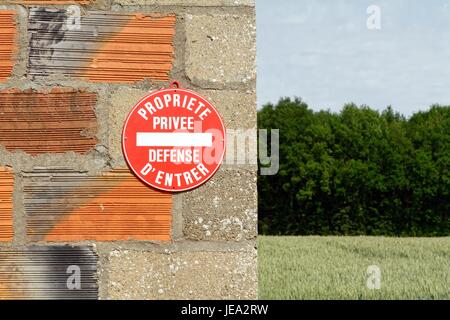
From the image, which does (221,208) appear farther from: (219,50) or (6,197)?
(6,197)

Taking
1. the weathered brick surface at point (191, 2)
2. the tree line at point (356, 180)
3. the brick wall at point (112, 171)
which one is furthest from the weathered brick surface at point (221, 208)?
the tree line at point (356, 180)

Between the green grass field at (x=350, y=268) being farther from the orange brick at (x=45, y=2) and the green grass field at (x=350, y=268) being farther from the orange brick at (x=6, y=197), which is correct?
the orange brick at (x=45, y=2)

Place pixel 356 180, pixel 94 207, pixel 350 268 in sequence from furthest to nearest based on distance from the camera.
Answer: pixel 356 180 < pixel 350 268 < pixel 94 207

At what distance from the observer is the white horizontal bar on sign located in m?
2.75

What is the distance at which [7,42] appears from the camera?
2.81 metres

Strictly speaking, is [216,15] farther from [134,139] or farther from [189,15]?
[134,139]

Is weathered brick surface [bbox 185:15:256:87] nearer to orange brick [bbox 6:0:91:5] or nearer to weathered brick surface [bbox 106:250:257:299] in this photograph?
orange brick [bbox 6:0:91:5]

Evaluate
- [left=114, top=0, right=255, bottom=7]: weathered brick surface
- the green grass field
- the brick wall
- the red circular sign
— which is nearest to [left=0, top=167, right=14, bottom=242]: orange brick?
the brick wall

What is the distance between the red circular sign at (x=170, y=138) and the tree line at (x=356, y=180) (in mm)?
24161

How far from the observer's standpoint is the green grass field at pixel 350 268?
10898mm

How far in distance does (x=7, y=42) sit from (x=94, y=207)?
0.80m

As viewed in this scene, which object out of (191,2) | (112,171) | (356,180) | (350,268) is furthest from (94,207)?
(356,180)

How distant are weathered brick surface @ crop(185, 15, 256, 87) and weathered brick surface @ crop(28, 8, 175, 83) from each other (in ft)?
0.32

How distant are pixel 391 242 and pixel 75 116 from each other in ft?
67.2
